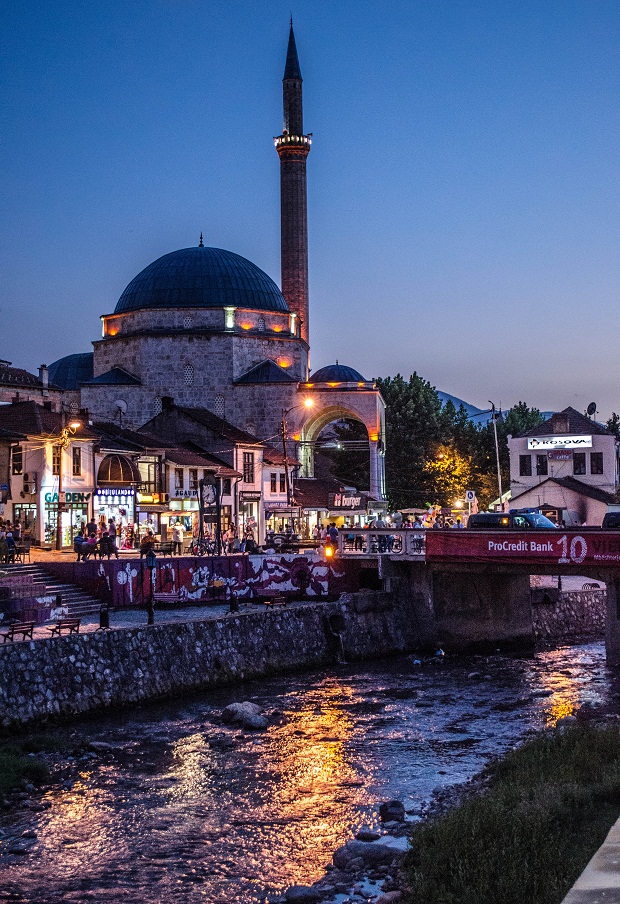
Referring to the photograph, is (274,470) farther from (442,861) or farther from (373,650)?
(442,861)

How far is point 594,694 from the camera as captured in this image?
26.5 metres

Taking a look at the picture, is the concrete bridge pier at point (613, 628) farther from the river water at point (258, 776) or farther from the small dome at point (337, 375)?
the small dome at point (337, 375)

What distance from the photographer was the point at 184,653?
2723cm

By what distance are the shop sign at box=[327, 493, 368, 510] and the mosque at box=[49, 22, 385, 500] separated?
4.51 metres

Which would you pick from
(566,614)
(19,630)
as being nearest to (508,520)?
(566,614)

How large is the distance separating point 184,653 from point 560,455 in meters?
47.4

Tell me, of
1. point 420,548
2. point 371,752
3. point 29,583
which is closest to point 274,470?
point 420,548

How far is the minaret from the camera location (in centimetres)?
8144

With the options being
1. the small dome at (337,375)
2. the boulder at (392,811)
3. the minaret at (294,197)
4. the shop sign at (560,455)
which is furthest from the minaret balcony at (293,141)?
the boulder at (392,811)

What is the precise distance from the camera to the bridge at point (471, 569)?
32.9m

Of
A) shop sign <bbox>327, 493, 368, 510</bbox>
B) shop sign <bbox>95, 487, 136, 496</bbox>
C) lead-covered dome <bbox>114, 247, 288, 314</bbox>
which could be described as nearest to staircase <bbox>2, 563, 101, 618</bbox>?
shop sign <bbox>95, 487, 136, 496</bbox>

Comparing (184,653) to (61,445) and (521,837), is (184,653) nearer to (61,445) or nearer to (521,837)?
(521,837)

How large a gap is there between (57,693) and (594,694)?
12830 mm

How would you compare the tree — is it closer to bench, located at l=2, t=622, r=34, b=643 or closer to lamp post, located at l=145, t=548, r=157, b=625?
lamp post, located at l=145, t=548, r=157, b=625
